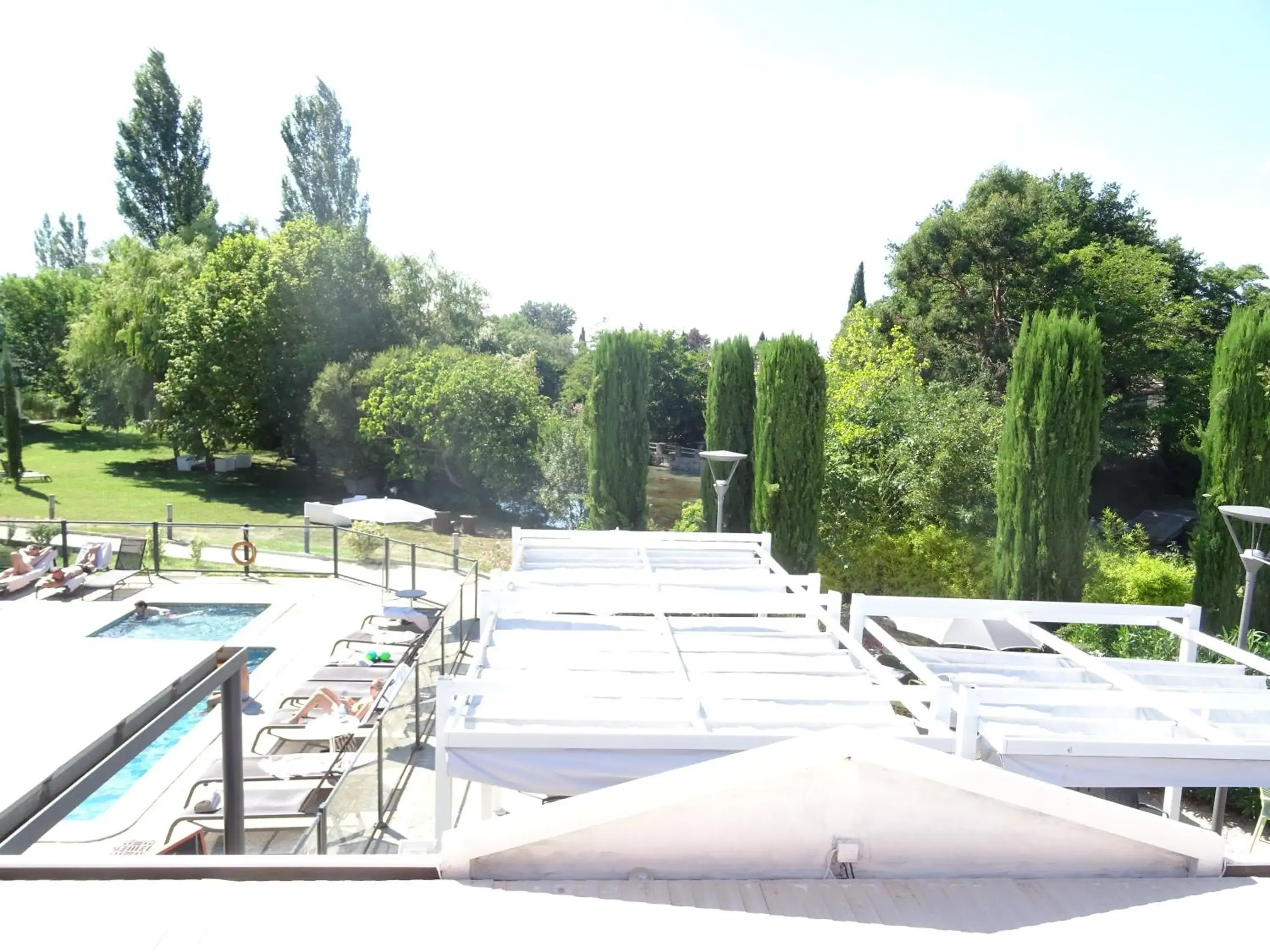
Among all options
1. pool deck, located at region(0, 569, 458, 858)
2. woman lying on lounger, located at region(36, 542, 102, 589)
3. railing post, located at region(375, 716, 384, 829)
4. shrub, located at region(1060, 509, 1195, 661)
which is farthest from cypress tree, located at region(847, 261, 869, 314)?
railing post, located at region(375, 716, 384, 829)

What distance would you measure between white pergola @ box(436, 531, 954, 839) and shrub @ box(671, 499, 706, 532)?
7.15 metres

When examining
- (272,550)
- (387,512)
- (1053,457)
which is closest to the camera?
(1053,457)

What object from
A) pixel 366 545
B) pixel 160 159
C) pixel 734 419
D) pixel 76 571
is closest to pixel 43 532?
pixel 76 571

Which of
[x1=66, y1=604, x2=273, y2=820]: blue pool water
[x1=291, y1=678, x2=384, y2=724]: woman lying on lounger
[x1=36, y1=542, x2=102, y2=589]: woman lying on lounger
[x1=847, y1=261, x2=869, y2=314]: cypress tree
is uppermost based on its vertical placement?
[x1=847, y1=261, x2=869, y2=314]: cypress tree

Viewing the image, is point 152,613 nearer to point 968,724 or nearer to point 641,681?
point 641,681

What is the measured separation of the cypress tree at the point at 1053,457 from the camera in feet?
37.2

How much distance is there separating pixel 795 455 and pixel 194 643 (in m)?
11.2

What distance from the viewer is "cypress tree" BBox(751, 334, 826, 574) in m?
13.5

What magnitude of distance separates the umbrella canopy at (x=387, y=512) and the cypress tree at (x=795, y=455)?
5919mm

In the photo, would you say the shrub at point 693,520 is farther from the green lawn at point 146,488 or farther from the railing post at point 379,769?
the green lawn at point 146,488

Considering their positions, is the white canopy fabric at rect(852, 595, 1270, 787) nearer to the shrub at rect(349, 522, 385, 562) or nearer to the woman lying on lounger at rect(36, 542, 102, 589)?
the shrub at rect(349, 522, 385, 562)

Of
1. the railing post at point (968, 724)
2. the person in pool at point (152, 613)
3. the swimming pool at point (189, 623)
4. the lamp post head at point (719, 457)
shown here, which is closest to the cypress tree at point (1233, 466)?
the lamp post head at point (719, 457)

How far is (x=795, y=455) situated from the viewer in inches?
531

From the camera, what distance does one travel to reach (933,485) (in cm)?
1377
